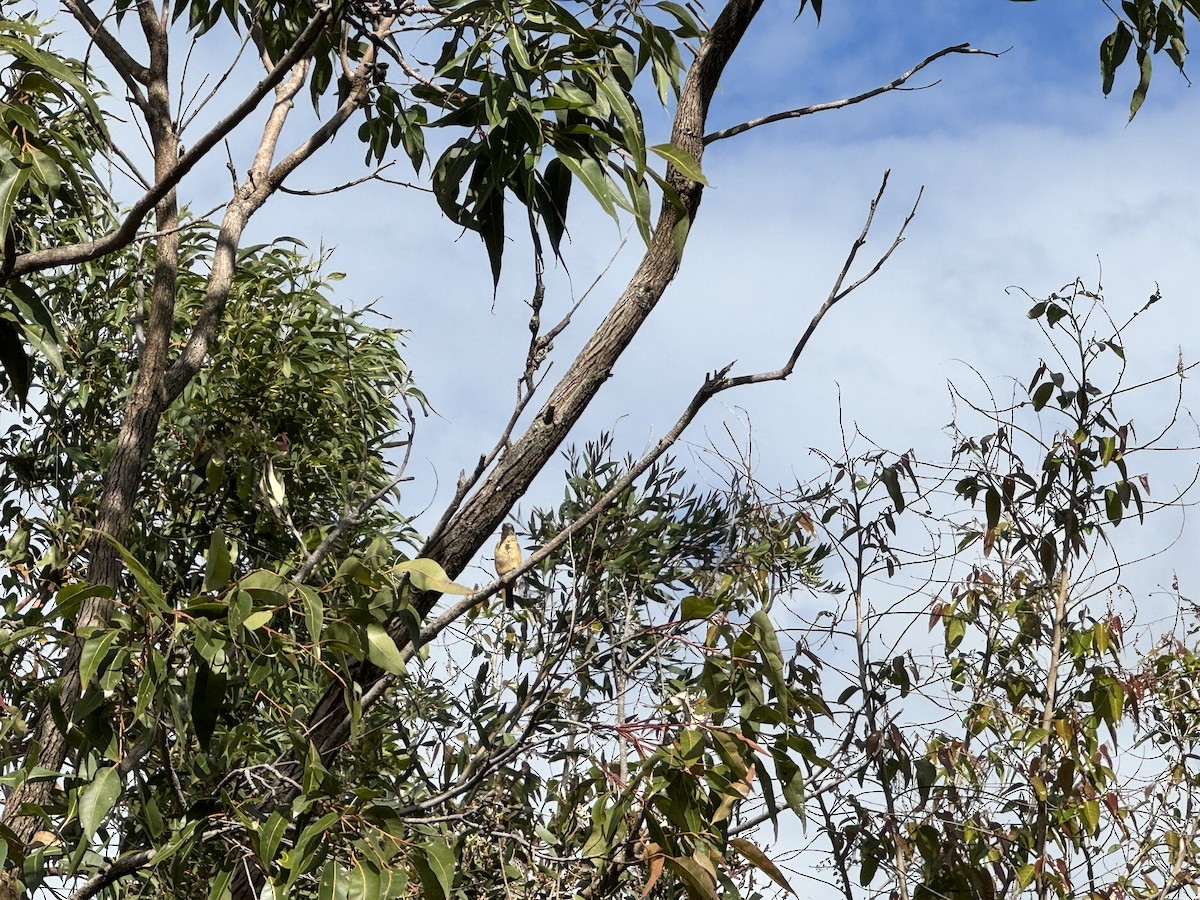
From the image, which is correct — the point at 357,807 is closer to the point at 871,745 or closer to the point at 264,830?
the point at 264,830

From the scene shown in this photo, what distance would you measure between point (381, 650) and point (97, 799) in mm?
354

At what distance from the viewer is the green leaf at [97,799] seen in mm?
1410

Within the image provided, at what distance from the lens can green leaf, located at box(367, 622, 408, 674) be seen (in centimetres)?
152

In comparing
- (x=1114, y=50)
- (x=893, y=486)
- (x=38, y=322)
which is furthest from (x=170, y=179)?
(x=1114, y=50)

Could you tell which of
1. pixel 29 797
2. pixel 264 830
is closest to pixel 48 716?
pixel 29 797

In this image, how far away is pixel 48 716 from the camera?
188cm

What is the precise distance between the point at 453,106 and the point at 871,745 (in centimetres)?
121

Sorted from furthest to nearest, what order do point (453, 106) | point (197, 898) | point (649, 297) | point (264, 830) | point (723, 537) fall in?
point (723, 537) → point (197, 898) → point (649, 297) → point (453, 106) → point (264, 830)

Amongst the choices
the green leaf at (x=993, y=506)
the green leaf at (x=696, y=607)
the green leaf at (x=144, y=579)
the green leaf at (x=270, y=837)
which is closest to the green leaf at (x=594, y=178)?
the green leaf at (x=696, y=607)

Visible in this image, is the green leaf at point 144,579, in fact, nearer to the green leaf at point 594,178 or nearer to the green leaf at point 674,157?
the green leaf at point 594,178

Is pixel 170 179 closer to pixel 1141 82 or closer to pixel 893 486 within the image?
pixel 893 486

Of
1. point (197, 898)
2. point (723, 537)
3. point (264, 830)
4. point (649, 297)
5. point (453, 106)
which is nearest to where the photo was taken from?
→ point (264, 830)

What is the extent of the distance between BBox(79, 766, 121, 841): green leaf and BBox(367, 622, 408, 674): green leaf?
1.05 feet

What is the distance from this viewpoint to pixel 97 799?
1.43 m
